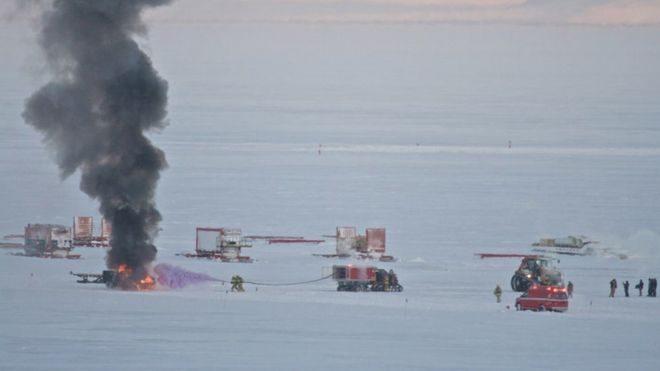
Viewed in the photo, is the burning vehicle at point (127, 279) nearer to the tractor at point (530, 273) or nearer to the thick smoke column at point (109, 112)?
the thick smoke column at point (109, 112)

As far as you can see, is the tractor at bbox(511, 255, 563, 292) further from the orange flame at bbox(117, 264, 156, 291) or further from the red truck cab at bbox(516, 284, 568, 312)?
the orange flame at bbox(117, 264, 156, 291)

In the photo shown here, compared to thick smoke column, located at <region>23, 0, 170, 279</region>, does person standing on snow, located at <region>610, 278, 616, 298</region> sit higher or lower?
lower

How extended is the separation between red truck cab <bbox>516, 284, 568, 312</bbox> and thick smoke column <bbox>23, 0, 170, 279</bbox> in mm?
12302

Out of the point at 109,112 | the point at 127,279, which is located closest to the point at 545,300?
the point at 127,279

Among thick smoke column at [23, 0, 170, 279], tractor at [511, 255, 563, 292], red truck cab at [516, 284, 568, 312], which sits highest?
thick smoke column at [23, 0, 170, 279]

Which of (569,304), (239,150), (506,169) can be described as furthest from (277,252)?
(239,150)

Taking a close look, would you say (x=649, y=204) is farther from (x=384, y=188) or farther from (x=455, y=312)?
(x=455, y=312)

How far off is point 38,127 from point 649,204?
40333mm

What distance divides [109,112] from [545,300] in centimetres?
1602

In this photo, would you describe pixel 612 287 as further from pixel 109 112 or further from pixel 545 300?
pixel 109 112

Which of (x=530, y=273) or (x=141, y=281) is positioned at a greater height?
(x=530, y=273)

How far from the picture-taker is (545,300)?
2015 inches

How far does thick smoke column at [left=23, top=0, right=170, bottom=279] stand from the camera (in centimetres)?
5644

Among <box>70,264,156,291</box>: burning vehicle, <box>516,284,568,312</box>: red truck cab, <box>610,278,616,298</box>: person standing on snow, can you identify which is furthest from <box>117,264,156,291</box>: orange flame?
<box>610,278,616,298</box>: person standing on snow
